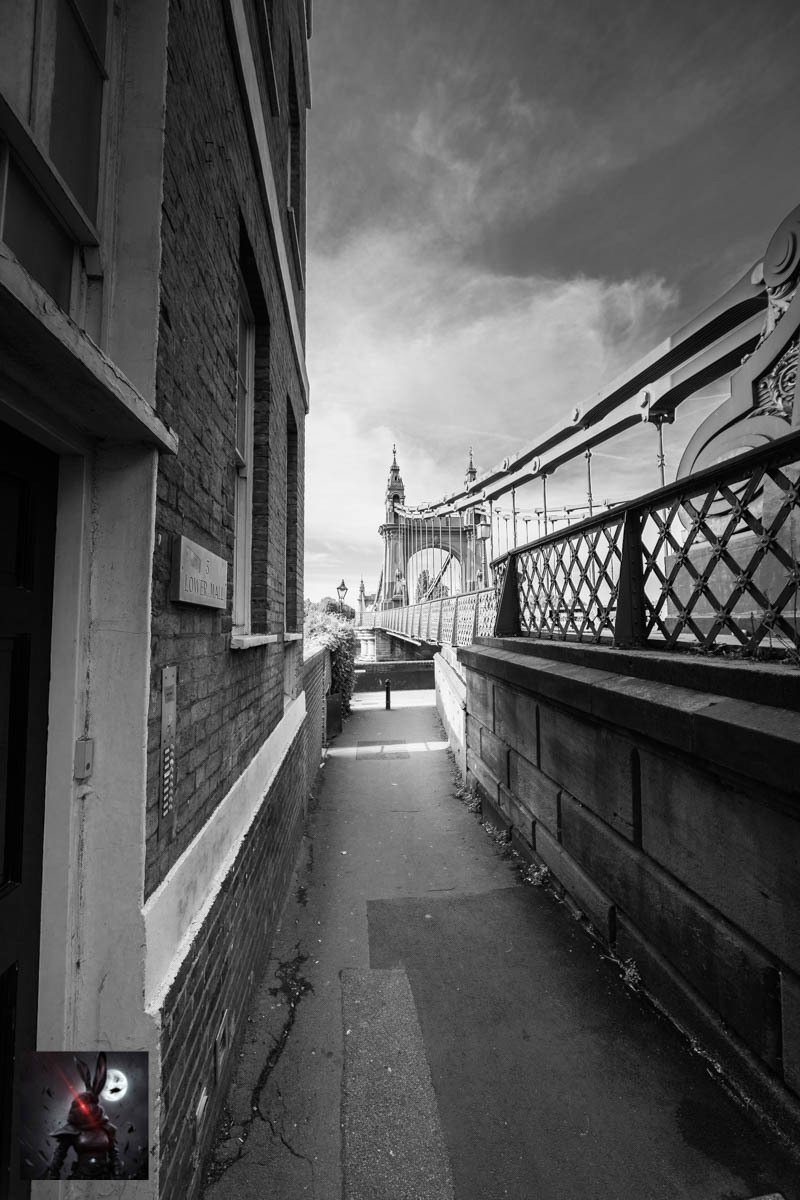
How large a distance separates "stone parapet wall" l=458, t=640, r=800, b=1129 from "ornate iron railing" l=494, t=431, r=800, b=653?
26 centimetres

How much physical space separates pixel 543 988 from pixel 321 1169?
5.16 ft

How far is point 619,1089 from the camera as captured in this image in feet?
7.99

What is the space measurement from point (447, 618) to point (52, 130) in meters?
14.1

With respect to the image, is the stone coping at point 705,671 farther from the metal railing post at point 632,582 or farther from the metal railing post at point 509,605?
the metal railing post at point 509,605

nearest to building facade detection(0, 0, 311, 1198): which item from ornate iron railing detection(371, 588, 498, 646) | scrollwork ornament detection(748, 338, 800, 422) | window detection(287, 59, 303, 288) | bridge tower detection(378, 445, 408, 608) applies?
window detection(287, 59, 303, 288)

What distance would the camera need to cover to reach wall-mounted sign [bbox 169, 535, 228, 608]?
1786 mm

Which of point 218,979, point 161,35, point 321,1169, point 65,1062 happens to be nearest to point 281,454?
point 161,35

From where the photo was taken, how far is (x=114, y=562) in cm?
156

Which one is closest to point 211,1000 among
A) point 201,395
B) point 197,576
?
point 197,576

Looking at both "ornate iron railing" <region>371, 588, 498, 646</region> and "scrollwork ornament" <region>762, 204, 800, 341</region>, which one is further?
"ornate iron railing" <region>371, 588, 498, 646</region>

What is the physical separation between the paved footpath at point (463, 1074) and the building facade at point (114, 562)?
0.41 metres

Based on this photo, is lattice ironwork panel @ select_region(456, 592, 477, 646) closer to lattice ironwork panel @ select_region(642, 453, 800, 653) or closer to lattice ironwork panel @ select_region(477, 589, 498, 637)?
lattice ironwork panel @ select_region(477, 589, 498, 637)

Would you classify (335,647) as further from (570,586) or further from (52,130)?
(52,130)

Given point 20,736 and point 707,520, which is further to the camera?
point 707,520
